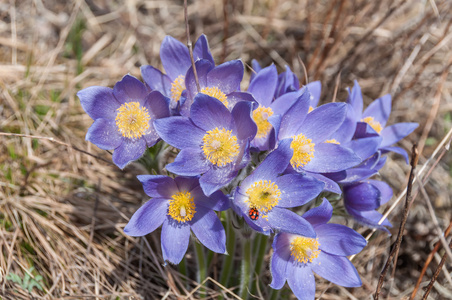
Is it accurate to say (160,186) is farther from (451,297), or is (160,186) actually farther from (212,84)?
(451,297)

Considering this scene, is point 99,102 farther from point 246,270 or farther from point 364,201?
point 364,201

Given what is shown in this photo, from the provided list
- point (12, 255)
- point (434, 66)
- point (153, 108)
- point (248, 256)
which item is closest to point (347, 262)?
point (248, 256)

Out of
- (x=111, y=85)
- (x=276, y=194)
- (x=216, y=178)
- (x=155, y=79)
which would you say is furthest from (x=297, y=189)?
(x=111, y=85)

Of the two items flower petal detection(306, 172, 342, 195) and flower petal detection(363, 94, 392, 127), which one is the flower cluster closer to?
flower petal detection(306, 172, 342, 195)

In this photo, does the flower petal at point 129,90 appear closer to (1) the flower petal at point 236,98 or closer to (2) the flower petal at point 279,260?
(1) the flower petal at point 236,98

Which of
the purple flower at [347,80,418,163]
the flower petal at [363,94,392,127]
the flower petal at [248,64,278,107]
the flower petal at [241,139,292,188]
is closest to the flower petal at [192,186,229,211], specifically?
the flower petal at [241,139,292,188]
